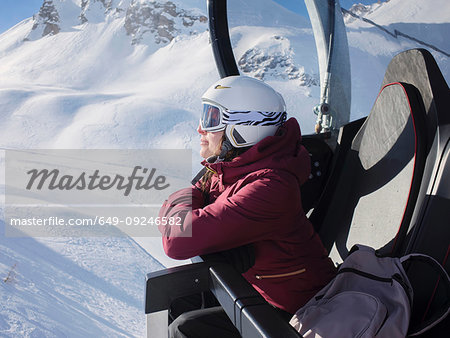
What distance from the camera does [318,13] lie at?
85.1 inches

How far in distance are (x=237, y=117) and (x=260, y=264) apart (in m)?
0.46

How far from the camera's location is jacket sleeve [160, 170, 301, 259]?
1098 mm

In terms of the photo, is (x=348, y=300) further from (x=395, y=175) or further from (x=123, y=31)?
(x=123, y=31)

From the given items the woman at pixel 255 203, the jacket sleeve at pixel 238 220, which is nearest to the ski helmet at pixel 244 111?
the woman at pixel 255 203

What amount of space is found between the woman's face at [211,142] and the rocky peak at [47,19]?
54.1 meters

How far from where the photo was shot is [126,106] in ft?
48.1

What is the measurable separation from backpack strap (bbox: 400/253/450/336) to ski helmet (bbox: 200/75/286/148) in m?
0.58

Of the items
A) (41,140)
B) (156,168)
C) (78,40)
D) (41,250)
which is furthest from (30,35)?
(41,250)

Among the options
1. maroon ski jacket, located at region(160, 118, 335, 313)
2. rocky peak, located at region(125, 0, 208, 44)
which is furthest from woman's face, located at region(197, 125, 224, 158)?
rocky peak, located at region(125, 0, 208, 44)

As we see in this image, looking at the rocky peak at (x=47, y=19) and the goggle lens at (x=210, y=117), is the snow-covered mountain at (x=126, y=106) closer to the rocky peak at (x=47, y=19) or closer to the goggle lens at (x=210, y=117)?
the goggle lens at (x=210, y=117)

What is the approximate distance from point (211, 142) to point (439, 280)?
760 millimetres

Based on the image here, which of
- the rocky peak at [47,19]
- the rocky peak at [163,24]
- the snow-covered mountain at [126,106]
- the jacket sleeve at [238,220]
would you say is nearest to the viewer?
the jacket sleeve at [238,220]

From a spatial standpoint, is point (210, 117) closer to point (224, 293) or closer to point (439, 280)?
point (224, 293)

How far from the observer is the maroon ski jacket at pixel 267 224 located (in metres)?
1.11
